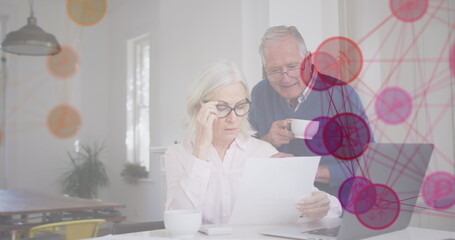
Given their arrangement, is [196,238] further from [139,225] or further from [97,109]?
[97,109]

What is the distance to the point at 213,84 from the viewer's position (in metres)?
2.27

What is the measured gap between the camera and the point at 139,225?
1.87 m

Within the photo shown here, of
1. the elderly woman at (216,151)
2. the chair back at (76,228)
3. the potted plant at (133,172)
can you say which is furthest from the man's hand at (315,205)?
the potted plant at (133,172)

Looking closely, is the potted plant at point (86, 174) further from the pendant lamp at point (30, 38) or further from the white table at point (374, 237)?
the white table at point (374, 237)

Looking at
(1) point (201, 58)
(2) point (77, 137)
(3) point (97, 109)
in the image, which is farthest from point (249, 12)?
(2) point (77, 137)

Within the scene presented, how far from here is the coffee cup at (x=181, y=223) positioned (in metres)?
1.46

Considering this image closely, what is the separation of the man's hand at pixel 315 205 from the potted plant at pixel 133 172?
196cm

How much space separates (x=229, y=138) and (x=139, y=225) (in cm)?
56
